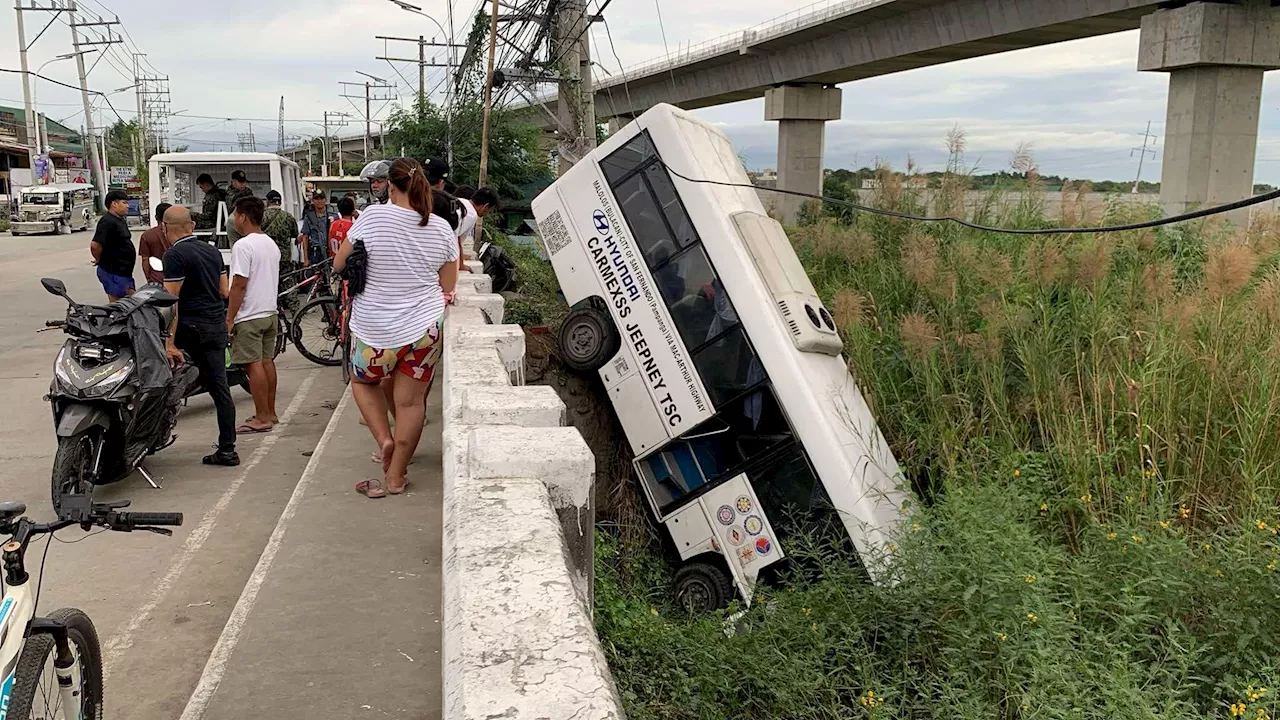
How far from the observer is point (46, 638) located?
2.71 metres

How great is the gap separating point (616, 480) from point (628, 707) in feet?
18.7

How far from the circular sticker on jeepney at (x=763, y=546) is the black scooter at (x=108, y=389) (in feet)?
13.2

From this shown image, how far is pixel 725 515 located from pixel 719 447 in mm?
579

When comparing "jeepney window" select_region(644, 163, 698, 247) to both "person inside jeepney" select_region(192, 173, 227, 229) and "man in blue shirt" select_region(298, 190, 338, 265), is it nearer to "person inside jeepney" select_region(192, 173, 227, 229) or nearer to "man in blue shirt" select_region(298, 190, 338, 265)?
"person inside jeepney" select_region(192, 173, 227, 229)

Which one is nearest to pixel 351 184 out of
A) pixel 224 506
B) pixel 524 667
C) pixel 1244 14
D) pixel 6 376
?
pixel 6 376

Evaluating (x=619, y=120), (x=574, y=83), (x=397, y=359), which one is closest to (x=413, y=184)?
(x=397, y=359)

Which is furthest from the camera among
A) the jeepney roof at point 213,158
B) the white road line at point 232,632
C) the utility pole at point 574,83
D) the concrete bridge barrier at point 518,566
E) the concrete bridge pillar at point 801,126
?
the concrete bridge pillar at point 801,126

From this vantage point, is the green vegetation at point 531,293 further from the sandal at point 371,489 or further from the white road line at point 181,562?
the sandal at point 371,489

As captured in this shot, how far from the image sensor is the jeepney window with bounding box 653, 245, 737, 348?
7758 mm

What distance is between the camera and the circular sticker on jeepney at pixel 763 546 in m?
6.82

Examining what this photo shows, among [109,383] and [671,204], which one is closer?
[109,383]

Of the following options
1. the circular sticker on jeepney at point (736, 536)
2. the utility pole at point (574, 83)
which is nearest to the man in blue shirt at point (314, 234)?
the utility pole at point (574, 83)

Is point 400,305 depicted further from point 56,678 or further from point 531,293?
point 531,293

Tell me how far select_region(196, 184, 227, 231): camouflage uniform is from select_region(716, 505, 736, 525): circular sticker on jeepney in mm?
9972
